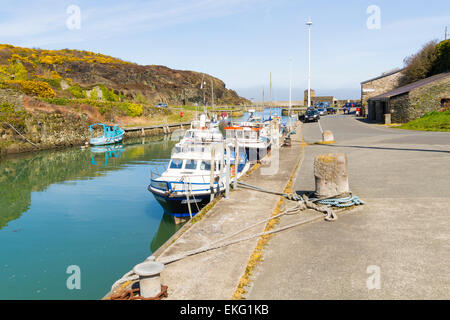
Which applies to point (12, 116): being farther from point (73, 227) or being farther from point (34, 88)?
point (73, 227)

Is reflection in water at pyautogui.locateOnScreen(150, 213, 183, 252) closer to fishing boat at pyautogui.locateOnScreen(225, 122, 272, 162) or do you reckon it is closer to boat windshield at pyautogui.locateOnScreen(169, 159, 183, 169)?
boat windshield at pyautogui.locateOnScreen(169, 159, 183, 169)

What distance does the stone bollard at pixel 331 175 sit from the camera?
1010cm

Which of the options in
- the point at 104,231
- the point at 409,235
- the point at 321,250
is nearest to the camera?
the point at 321,250

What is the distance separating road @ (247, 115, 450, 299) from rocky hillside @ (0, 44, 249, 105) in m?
68.2

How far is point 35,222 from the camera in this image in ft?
54.9

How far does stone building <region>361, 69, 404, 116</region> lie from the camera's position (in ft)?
192

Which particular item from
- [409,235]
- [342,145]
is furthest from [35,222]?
[342,145]

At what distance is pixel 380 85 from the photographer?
194 feet

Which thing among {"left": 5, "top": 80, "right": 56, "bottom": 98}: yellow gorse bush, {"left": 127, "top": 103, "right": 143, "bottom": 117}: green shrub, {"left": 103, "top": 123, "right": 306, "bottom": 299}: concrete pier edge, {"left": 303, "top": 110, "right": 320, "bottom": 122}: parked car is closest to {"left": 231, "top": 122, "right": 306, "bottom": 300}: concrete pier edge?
{"left": 103, "top": 123, "right": 306, "bottom": 299}: concrete pier edge

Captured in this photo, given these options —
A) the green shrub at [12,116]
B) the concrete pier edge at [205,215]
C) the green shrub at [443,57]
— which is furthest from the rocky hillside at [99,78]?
the concrete pier edge at [205,215]
